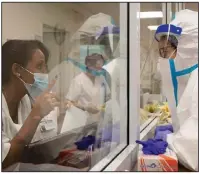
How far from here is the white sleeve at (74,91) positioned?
5.02 feet

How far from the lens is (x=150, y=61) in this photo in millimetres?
2072

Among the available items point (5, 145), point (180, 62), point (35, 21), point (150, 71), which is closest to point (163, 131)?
point (180, 62)

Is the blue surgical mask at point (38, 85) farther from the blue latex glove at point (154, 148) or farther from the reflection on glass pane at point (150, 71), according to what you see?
the reflection on glass pane at point (150, 71)

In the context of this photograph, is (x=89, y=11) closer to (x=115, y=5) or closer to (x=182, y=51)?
(x=115, y=5)

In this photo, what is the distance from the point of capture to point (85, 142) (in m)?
1.27

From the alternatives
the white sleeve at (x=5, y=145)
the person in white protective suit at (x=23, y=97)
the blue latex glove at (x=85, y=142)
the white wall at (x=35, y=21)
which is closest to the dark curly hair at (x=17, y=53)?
the person in white protective suit at (x=23, y=97)

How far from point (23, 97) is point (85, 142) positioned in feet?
1.21

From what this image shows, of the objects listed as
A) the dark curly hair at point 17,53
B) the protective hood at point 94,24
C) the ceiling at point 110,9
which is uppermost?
the ceiling at point 110,9

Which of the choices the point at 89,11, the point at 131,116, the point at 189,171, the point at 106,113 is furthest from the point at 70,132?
the point at 89,11

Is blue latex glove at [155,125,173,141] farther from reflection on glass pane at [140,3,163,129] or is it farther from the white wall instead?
the white wall

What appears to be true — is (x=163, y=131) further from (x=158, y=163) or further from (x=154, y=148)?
(x=158, y=163)

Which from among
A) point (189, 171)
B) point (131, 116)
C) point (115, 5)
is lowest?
point (189, 171)

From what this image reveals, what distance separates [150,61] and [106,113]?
0.83m

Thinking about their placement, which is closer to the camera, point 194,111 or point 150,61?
point 194,111
